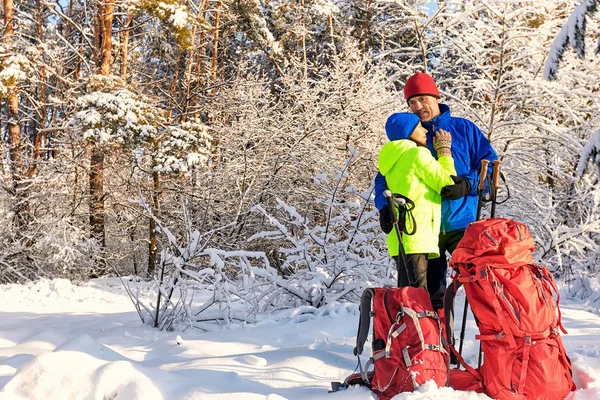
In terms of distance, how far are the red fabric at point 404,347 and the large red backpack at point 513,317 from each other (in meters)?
0.23

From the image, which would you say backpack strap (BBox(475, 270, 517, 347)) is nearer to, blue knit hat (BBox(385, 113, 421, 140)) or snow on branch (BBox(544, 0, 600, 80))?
blue knit hat (BBox(385, 113, 421, 140))

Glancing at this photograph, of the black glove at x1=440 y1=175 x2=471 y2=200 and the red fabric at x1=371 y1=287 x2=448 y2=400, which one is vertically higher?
the black glove at x1=440 y1=175 x2=471 y2=200

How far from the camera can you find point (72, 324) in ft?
17.4

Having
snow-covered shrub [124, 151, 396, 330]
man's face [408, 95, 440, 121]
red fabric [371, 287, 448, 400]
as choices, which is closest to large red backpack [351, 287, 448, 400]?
red fabric [371, 287, 448, 400]

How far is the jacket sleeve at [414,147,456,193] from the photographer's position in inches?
114

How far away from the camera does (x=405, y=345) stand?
8.61 ft

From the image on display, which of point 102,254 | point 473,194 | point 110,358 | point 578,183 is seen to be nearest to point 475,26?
point 578,183

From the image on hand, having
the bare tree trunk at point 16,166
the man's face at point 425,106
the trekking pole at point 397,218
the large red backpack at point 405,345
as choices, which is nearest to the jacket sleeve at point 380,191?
the trekking pole at point 397,218

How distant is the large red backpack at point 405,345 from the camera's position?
2570 mm

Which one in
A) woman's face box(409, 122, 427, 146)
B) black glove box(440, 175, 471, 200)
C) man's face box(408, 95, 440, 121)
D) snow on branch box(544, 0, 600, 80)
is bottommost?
black glove box(440, 175, 471, 200)

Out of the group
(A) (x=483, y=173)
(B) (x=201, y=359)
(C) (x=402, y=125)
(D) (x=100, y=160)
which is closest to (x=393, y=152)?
(C) (x=402, y=125)

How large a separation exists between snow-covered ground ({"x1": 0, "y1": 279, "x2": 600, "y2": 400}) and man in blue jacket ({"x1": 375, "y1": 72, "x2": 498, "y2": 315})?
2.15ft

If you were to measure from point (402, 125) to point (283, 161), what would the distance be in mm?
7597

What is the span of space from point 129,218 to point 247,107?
3.90m
